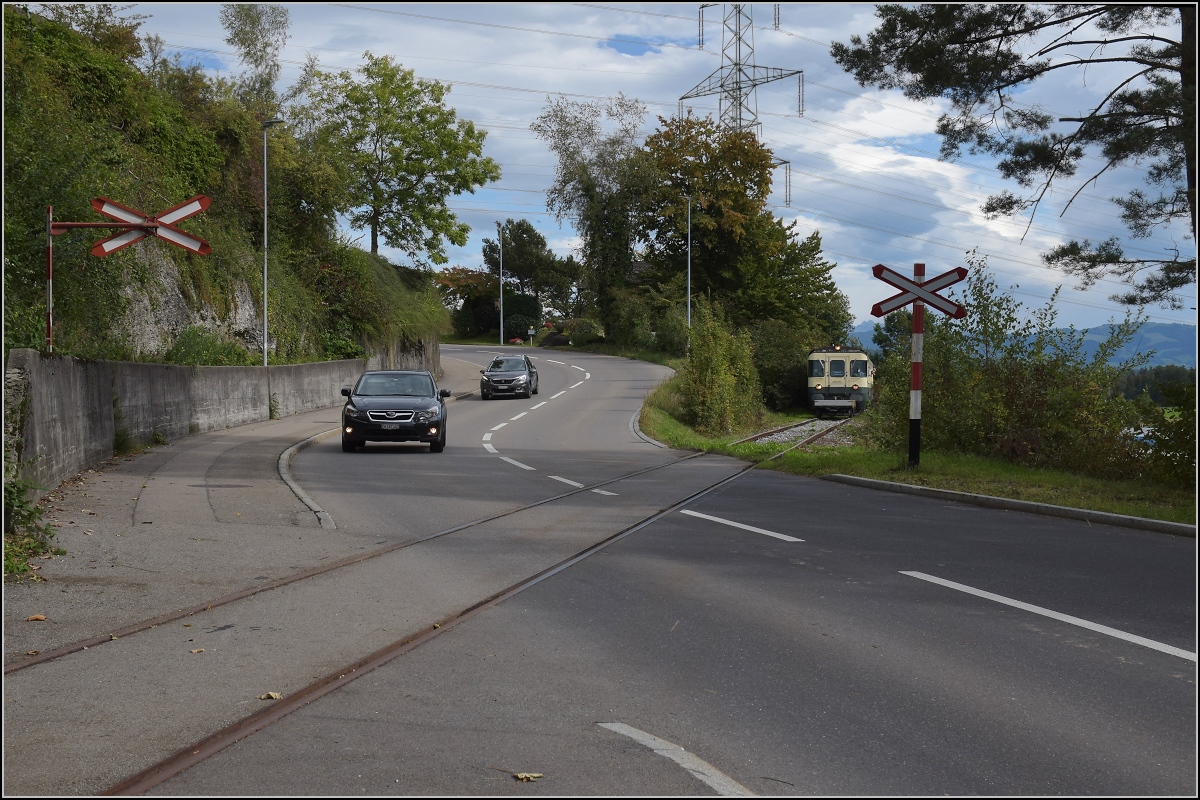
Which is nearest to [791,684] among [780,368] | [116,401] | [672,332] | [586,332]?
[116,401]

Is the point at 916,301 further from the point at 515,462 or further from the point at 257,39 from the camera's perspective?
the point at 257,39

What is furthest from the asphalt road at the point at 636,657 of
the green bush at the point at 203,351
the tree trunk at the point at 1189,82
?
the green bush at the point at 203,351

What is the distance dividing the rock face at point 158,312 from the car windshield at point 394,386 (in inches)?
218

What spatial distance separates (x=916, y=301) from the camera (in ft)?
54.3

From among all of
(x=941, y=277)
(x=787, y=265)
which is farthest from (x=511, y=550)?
(x=787, y=265)

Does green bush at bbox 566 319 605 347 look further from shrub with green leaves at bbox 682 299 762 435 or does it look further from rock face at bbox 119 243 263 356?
rock face at bbox 119 243 263 356

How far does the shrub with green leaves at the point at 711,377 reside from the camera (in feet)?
116

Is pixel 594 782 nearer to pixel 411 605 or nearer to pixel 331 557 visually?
pixel 411 605

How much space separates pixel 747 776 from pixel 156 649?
391 cm

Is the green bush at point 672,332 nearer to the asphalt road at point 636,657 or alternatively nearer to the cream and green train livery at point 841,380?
the cream and green train livery at point 841,380

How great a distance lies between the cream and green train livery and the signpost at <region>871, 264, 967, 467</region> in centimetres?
3049

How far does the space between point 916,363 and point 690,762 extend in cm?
1317

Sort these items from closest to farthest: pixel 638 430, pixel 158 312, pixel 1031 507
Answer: pixel 1031 507 → pixel 158 312 → pixel 638 430

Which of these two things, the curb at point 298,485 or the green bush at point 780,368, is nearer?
the curb at point 298,485
